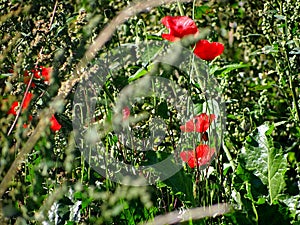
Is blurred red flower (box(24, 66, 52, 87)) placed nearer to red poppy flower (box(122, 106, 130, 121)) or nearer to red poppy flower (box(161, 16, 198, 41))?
red poppy flower (box(122, 106, 130, 121))

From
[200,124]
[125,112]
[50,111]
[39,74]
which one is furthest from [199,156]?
[50,111]

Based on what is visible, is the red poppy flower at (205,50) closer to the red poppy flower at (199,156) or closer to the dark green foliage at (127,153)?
the dark green foliage at (127,153)

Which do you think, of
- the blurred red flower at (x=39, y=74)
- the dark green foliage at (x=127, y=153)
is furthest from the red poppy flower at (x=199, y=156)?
the blurred red flower at (x=39, y=74)

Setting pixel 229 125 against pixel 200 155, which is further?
pixel 229 125

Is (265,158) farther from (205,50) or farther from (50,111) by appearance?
(50,111)

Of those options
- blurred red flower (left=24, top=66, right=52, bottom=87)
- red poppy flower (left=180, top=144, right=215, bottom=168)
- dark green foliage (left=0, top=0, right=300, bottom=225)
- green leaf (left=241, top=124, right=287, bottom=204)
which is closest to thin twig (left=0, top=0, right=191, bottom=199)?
dark green foliage (left=0, top=0, right=300, bottom=225)

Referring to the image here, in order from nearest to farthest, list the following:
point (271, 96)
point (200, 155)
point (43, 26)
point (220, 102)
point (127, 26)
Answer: point (43, 26), point (200, 155), point (220, 102), point (127, 26), point (271, 96)

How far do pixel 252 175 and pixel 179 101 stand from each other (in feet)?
1.20

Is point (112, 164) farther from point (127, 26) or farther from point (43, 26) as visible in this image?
point (127, 26)

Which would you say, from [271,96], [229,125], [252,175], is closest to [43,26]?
[252,175]

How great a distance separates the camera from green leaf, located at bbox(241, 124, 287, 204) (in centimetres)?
225

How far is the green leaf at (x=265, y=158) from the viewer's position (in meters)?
2.25

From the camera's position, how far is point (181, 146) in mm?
2160

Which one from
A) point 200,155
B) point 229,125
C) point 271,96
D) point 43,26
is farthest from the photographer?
point 271,96
